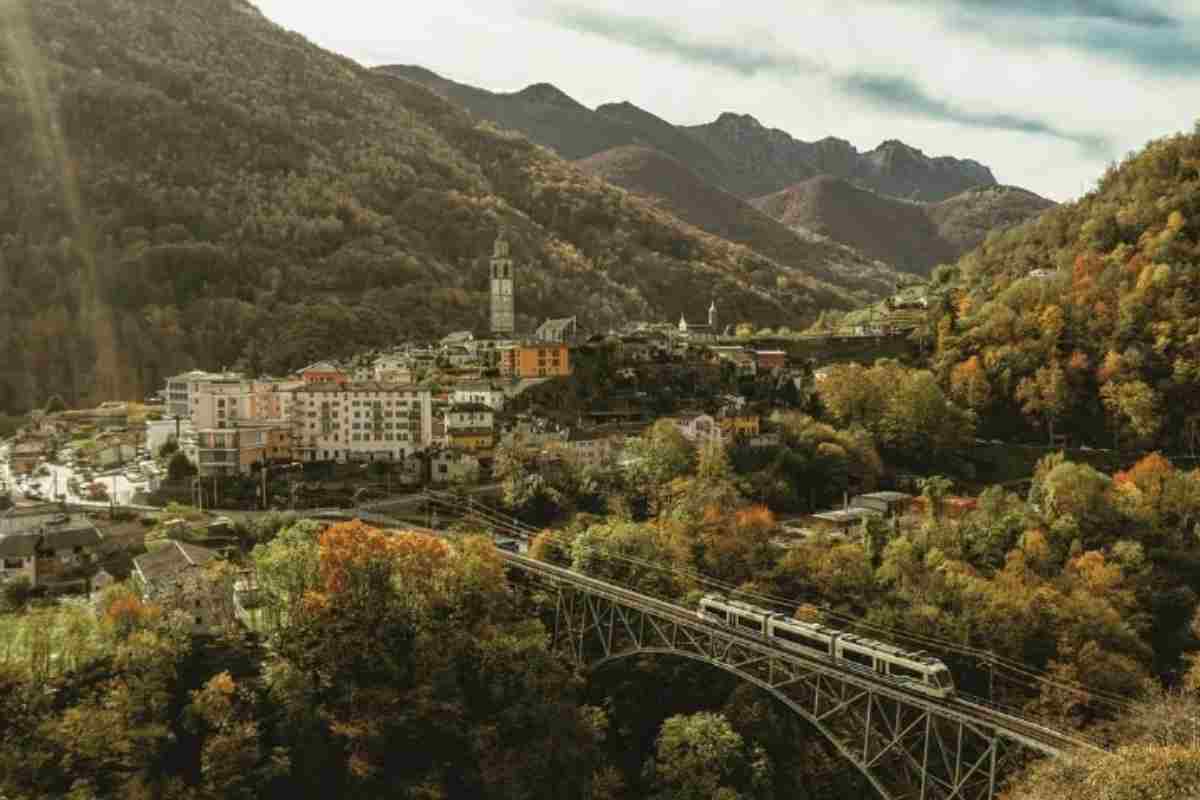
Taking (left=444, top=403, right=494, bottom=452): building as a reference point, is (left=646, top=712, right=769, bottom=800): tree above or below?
below

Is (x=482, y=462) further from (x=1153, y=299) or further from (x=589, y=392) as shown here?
(x=1153, y=299)

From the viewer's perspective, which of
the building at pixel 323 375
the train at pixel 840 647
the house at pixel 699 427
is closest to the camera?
the train at pixel 840 647

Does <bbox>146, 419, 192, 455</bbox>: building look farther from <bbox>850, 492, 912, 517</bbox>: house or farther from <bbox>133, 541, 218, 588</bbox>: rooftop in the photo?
<bbox>850, 492, 912, 517</bbox>: house

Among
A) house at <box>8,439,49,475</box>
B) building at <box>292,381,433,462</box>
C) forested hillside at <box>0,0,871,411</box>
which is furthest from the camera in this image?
forested hillside at <box>0,0,871,411</box>

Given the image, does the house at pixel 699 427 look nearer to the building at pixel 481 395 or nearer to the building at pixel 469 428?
the building at pixel 481 395

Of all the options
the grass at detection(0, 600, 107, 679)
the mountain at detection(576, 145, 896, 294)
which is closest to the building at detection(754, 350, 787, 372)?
the grass at detection(0, 600, 107, 679)

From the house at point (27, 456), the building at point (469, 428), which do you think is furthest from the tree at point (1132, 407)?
the house at point (27, 456)

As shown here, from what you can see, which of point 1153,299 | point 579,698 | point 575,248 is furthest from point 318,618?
point 575,248
